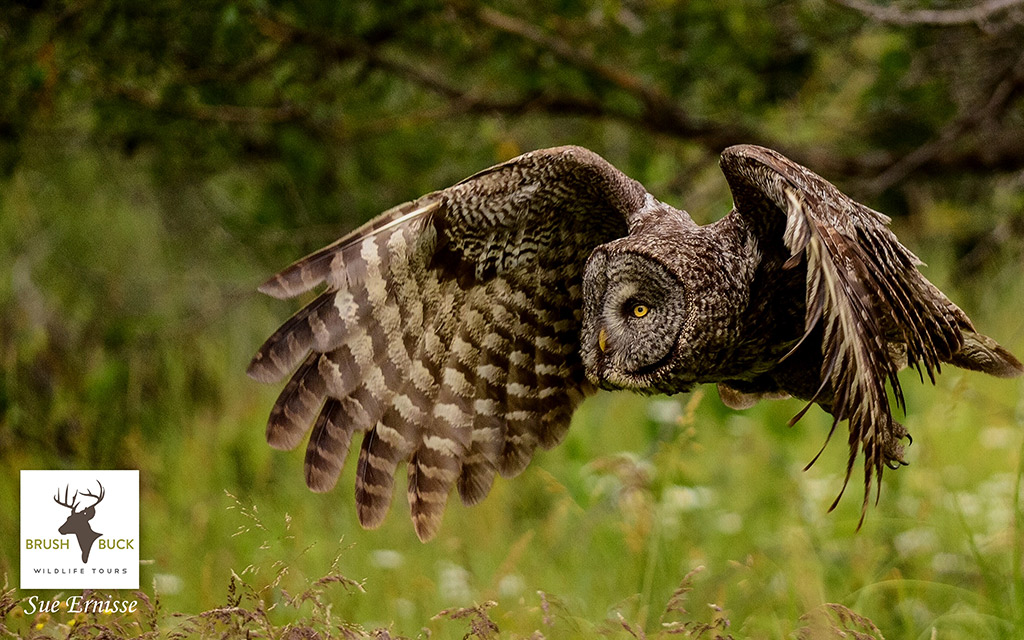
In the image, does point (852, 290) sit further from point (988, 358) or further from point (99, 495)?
point (99, 495)

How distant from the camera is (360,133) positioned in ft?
18.0

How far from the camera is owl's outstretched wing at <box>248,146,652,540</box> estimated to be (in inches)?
128

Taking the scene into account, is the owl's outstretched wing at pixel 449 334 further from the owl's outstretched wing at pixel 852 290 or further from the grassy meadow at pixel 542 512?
the owl's outstretched wing at pixel 852 290

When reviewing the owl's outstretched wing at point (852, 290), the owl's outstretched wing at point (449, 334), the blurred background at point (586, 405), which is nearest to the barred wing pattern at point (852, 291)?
the owl's outstretched wing at point (852, 290)

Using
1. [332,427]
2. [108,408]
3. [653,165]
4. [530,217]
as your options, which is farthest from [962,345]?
[108,408]

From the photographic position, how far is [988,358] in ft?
11.4

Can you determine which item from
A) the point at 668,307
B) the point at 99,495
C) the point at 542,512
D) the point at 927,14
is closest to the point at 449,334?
the point at 668,307

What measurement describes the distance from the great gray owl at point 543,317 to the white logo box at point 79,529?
Answer: 0.67 m

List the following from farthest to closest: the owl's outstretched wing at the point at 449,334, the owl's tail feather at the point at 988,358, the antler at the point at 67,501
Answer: the owl's tail feather at the point at 988,358, the antler at the point at 67,501, the owl's outstretched wing at the point at 449,334

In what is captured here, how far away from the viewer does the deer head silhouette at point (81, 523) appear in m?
3.31

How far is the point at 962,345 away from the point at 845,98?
532 centimetres

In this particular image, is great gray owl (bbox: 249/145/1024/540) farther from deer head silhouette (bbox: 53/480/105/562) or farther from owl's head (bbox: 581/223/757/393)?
deer head silhouette (bbox: 53/480/105/562)

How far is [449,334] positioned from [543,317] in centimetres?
37

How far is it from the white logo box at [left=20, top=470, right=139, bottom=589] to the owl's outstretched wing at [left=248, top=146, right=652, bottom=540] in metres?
0.66
